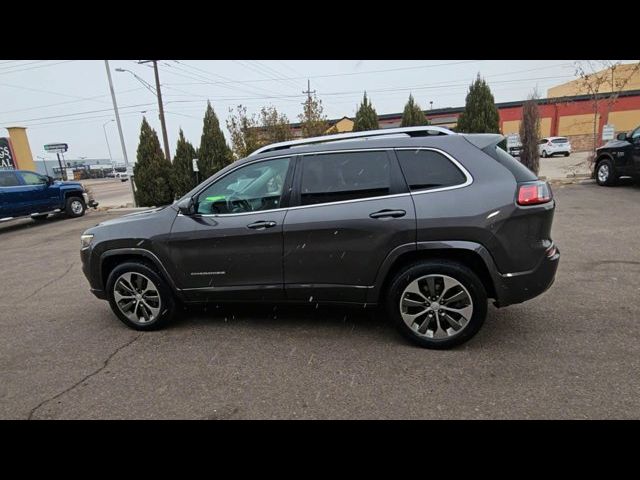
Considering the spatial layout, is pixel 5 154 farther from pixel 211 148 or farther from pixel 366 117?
pixel 366 117

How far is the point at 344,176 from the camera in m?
3.51

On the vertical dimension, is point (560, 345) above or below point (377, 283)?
below

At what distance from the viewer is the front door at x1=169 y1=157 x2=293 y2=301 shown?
361 centimetres

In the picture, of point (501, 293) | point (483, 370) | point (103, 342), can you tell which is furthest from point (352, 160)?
point (103, 342)

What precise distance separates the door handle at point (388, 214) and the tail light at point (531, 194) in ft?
2.99

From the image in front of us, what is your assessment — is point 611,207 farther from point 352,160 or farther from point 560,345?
point 352,160

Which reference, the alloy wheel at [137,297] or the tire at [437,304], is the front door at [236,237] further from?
the tire at [437,304]

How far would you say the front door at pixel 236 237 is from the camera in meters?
3.61

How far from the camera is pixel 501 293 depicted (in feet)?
10.6

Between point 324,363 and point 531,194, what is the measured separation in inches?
84.1

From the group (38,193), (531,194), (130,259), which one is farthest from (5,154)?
(531,194)

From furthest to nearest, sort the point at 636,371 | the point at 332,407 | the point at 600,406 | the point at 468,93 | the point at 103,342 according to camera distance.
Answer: the point at 468,93
the point at 103,342
the point at 636,371
the point at 332,407
the point at 600,406
